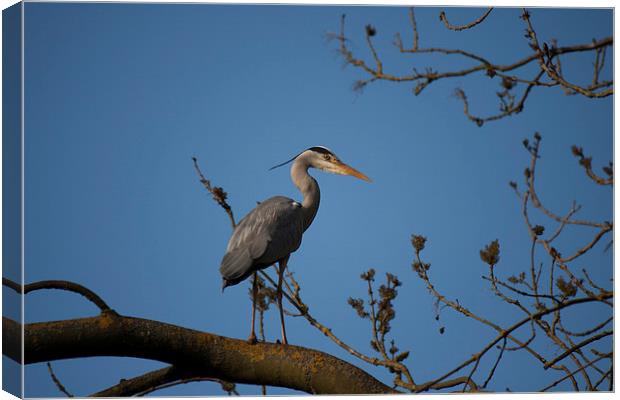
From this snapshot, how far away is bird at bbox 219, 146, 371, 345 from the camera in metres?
3.56

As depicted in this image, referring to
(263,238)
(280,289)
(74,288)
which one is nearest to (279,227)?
(263,238)

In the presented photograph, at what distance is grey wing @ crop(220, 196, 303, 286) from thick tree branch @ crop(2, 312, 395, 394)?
1.86 ft

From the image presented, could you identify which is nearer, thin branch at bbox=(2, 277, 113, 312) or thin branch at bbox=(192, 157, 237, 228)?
thin branch at bbox=(2, 277, 113, 312)

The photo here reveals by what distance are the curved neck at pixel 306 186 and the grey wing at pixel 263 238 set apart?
0.32ft

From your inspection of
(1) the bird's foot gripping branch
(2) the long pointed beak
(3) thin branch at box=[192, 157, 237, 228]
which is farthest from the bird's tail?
(2) the long pointed beak

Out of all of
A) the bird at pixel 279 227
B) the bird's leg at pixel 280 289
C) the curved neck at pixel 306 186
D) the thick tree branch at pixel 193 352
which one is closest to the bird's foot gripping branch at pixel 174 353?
the thick tree branch at pixel 193 352

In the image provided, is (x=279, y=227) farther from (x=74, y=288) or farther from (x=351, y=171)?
(x=74, y=288)

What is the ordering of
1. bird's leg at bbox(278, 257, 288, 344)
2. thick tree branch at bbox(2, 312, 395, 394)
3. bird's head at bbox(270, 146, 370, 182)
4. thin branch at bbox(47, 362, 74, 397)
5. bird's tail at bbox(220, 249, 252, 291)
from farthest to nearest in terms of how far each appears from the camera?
bird's head at bbox(270, 146, 370, 182) < bird's leg at bbox(278, 257, 288, 344) < bird's tail at bbox(220, 249, 252, 291) < thin branch at bbox(47, 362, 74, 397) < thick tree branch at bbox(2, 312, 395, 394)

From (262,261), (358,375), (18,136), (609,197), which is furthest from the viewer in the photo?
(609,197)

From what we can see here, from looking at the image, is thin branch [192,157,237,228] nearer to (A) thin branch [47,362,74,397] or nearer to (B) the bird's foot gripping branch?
(B) the bird's foot gripping branch

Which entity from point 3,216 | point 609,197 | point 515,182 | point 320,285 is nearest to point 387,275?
point 320,285

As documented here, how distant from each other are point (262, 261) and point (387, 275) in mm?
524

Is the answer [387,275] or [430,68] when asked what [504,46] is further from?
[387,275]

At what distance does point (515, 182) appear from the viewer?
12.9ft
